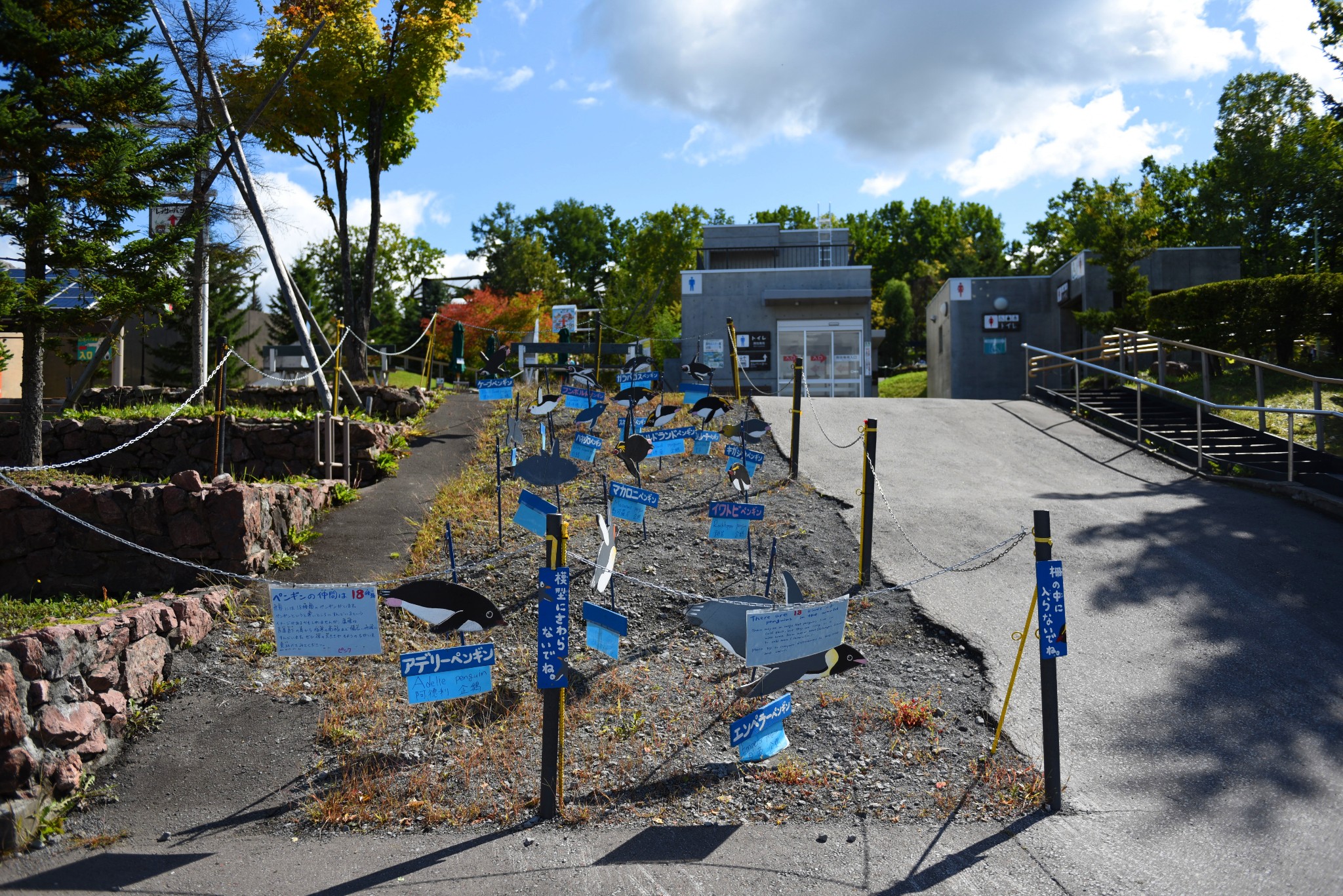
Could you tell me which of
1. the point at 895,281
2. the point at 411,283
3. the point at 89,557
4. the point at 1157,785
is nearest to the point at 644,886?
the point at 1157,785

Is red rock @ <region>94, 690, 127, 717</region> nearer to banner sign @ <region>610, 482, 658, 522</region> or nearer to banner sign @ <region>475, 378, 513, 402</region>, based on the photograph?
banner sign @ <region>610, 482, 658, 522</region>

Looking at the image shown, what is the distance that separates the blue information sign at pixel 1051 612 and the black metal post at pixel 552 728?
2511 millimetres

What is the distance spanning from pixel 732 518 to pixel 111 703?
4257 mm

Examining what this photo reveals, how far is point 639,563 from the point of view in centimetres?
796

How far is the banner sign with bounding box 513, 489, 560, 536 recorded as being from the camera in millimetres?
6184

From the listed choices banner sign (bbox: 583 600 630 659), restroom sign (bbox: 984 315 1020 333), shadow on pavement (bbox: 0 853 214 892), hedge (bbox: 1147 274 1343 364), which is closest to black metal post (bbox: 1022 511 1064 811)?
banner sign (bbox: 583 600 630 659)

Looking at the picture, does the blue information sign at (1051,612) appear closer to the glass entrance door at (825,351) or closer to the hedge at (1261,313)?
the hedge at (1261,313)

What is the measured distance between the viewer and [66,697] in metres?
4.95

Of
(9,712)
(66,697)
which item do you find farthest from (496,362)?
(9,712)

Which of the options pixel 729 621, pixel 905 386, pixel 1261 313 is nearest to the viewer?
pixel 729 621

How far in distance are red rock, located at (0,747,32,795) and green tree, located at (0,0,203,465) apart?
5.99 meters

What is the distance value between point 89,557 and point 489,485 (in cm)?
390

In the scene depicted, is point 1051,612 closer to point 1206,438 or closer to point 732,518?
point 732,518

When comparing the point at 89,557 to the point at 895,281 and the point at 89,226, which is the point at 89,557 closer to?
the point at 89,226
